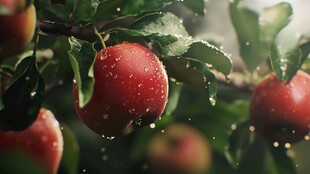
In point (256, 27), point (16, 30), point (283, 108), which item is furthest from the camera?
point (256, 27)

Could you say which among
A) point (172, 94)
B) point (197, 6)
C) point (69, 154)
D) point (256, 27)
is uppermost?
point (197, 6)

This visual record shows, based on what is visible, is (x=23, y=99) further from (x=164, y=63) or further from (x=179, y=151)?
(x=179, y=151)

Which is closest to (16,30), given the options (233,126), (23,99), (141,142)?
(23,99)

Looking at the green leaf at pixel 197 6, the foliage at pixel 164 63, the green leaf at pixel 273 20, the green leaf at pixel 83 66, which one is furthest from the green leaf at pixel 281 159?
the green leaf at pixel 83 66

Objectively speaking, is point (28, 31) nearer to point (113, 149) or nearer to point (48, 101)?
point (48, 101)

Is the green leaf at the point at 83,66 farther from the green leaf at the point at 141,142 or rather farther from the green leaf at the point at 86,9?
the green leaf at the point at 141,142

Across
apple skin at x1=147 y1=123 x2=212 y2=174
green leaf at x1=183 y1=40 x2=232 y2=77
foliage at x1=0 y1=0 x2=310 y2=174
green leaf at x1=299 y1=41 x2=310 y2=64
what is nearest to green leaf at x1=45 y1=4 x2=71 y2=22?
foliage at x1=0 y1=0 x2=310 y2=174
